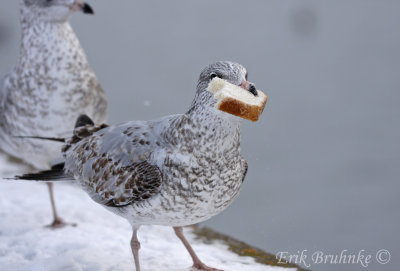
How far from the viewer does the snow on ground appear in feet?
16.0

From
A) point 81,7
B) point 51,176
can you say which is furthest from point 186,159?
point 81,7

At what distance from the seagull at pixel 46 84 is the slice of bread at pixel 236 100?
2.54 metres

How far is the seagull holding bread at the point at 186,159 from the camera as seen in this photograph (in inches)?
138

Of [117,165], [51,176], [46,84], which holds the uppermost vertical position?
[46,84]

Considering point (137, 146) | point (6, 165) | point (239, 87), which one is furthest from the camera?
point (6, 165)

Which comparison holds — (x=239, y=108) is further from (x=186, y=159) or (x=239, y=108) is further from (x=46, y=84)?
(x=46, y=84)

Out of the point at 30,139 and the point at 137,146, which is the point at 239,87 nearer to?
the point at 137,146

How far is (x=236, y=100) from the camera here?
326 cm

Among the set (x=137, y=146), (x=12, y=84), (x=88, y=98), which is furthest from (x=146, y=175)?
(x=12, y=84)

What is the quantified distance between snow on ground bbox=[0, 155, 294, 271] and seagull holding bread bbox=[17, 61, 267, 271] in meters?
1.00

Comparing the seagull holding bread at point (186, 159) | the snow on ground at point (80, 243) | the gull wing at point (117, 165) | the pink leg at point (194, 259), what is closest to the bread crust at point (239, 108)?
the seagull holding bread at point (186, 159)

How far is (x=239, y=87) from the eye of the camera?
11.3 ft

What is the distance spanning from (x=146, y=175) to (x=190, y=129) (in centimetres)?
49

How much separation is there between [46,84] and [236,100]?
9.64 ft
